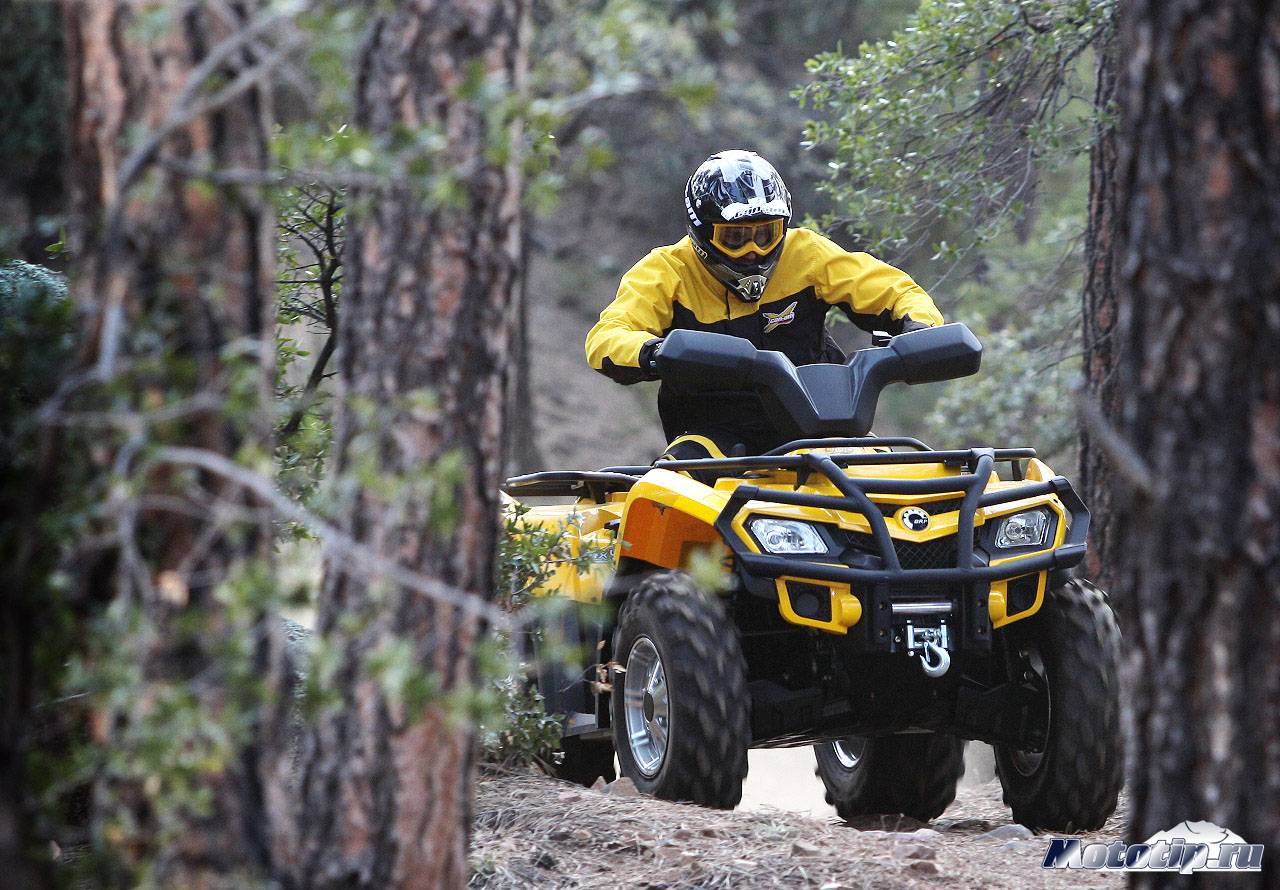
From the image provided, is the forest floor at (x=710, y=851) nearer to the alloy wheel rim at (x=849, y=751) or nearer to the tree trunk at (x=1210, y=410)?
the alloy wheel rim at (x=849, y=751)

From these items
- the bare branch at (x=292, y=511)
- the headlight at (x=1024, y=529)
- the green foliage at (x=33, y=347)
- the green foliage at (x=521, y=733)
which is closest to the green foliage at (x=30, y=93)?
the green foliage at (x=521, y=733)

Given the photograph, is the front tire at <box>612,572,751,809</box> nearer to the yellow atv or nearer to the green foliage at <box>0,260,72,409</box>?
the yellow atv

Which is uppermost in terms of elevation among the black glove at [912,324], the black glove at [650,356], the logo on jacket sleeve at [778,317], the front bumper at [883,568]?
the logo on jacket sleeve at [778,317]

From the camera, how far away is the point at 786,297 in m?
6.51

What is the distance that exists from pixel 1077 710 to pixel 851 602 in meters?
0.89

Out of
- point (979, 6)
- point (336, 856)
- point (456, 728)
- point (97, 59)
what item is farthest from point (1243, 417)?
point (979, 6)

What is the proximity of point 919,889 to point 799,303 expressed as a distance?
2761 millimetres

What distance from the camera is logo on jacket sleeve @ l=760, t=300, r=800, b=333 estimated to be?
6496 mm

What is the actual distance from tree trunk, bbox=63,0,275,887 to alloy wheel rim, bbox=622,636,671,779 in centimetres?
258

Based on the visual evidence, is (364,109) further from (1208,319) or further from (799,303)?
(799,303)

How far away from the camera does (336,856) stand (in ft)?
10.1

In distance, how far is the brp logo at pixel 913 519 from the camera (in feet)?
16.9

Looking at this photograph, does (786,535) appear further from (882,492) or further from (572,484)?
(572,484)

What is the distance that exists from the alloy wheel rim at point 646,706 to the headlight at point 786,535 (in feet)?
1.90
